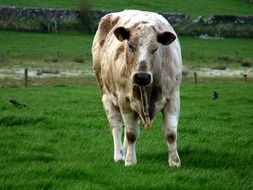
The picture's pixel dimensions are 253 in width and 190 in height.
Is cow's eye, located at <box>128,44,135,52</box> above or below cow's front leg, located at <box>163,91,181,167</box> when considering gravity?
above

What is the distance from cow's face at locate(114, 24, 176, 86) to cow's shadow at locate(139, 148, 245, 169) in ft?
6.52

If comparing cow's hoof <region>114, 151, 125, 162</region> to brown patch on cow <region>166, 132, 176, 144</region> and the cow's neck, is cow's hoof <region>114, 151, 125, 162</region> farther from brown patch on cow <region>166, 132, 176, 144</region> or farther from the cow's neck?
the cow's neck

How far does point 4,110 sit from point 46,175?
8.79 m

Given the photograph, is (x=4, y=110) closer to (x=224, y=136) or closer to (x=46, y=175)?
(x=224, y=136)

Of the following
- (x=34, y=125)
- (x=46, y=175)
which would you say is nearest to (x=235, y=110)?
(x=34, y=125)

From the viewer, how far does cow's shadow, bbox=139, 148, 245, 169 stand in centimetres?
948

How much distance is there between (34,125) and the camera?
44.8 ft

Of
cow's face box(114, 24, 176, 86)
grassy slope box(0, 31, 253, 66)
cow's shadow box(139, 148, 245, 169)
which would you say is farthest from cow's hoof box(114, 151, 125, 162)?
grassy slope box(0, 31, 253, 66)

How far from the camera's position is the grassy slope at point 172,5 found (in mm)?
72938

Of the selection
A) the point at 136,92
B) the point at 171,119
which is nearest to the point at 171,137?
the point at 171,119

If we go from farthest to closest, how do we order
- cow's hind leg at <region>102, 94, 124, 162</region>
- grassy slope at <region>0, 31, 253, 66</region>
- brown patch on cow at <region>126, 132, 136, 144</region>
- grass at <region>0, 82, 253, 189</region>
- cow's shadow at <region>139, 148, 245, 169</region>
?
grassy slope at <region>0, 31, 253, 66</region>, cow's hind leg at <region>102, 94, 124, 162</region>, cow's shadow at <region>139, 148, 245, 169</region>, brown patch on cow at <region>126, 132, 136, 144</region>, grass at <region>0, 82, 253, 189</region>

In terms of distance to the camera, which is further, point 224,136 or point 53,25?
point 53,25

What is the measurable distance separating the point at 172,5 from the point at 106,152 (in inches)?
2871

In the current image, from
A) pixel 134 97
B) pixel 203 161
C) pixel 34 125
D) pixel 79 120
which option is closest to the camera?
pixel 134 97
